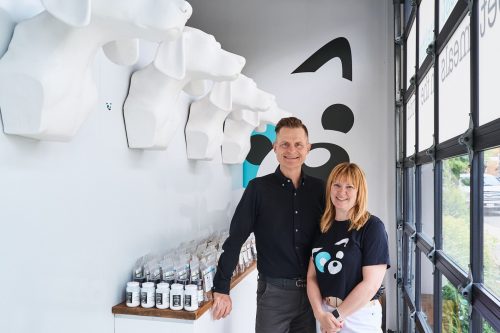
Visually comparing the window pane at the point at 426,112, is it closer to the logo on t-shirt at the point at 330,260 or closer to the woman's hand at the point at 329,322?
the logo on t-shirt at the point at 330,260

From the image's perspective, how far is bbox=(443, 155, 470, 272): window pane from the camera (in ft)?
6.18

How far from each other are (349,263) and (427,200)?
1378mm

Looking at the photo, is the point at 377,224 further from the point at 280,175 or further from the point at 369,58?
the point at 369,58

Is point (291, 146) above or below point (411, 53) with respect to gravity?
below

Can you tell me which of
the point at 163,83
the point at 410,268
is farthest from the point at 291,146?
the point at 410,268

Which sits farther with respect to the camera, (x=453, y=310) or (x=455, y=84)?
(x=453, y=310)

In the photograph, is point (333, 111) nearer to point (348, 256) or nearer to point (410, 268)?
point (410, 268)

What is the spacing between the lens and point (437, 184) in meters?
2.39

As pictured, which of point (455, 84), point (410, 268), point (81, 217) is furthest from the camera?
point (410, 268)

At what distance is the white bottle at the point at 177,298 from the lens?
207 centimetres

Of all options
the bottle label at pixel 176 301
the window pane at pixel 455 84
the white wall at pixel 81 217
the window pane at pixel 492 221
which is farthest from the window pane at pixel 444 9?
the bottle label at pixel 176 301

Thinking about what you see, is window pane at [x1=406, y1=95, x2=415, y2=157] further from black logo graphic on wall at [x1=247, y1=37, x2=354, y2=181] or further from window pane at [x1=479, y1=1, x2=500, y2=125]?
window pane at [x1=479, y1=1, x2=500, y2=125]

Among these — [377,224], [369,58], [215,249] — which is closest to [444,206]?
[377,224]

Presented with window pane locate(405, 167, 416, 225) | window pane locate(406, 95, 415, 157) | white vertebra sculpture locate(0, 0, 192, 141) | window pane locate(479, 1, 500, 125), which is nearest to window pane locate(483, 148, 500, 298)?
window pane locate(479, 1, 500, 125)
